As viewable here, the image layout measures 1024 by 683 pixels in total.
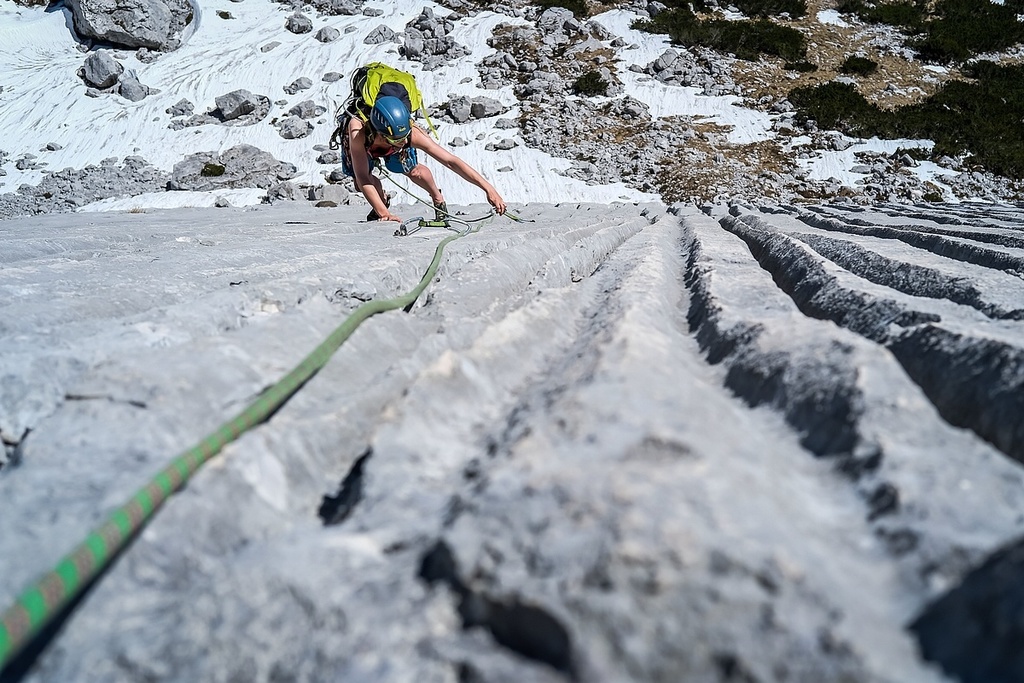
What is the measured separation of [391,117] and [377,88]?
36 cm

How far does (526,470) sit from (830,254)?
7.39 feet

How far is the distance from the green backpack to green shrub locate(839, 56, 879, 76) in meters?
16.3

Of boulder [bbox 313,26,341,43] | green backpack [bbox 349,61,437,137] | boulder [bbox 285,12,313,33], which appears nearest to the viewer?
green backpack [bbox 349,61,437,137]

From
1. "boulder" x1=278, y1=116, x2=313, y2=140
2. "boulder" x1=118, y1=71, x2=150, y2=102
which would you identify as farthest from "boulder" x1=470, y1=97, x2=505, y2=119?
"boulder" x1=118, y1=71, x2=150, y2=102

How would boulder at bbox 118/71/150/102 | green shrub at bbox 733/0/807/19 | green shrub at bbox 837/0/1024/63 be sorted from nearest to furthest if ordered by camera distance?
boulder at bbox 118/71/150/102 → green shrub at bbox 837/0/1024/63 → green shrub at bbox 733/0/807/19

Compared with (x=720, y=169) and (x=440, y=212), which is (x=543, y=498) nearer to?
(x=440, y=212)

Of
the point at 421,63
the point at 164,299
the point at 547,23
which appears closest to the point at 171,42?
the point at 421,63

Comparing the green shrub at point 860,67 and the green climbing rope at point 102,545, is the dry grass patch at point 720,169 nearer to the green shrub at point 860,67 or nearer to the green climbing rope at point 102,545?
the green shrub at point 860,67

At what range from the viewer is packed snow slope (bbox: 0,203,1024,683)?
540 millimetres

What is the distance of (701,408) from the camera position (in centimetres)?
85

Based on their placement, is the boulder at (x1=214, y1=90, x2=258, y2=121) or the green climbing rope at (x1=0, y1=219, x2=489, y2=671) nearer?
the green climbing rope at (x1=0, y1=219, x2=489, y2=671)

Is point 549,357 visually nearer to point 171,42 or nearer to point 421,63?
point 421,63

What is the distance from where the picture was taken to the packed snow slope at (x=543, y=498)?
540 millimetres

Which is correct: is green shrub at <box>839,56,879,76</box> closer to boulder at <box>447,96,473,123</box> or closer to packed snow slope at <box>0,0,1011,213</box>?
packed snow slope at <box>0,0,1011,213</box>
